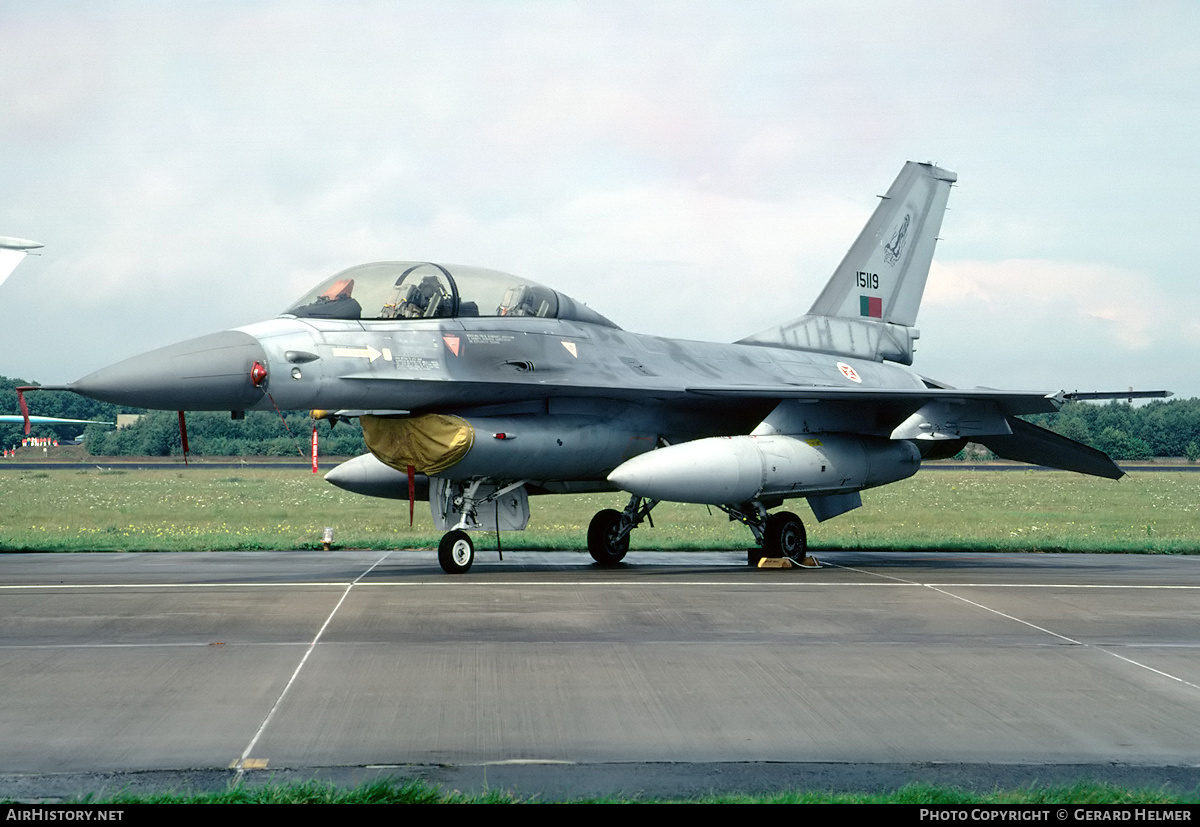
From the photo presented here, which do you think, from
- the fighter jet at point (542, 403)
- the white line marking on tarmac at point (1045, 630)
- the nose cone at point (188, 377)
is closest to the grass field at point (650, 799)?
the white line marking on tarmac at point (1045, 630)

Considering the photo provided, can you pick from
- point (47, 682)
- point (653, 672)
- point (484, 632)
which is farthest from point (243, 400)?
point (653, 672)

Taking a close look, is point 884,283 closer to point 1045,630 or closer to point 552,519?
point 552,519

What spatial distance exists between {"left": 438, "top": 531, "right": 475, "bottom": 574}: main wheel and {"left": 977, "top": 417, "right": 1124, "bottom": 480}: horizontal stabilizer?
8986mm

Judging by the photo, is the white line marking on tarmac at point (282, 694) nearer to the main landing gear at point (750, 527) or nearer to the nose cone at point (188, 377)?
the nose cone at point (188, 377)

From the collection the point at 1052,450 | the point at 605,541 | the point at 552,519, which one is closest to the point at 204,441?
the point at 552,519

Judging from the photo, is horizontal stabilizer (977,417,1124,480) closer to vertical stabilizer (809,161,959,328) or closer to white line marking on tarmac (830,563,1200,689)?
vertical stabilizer (809,161,959,328)

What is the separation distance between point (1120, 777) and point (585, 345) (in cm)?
1103

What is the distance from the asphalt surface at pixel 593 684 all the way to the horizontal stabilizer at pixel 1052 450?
20.3ft

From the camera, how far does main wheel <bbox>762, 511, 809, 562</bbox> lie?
16172 mm

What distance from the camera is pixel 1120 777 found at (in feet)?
17.3

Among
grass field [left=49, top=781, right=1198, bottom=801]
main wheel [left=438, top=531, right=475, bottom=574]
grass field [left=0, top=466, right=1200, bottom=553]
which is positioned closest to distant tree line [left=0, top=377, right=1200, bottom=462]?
grass field [left=0, top=466, right=1200, bottom=553]

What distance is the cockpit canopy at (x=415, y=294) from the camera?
1373 cm

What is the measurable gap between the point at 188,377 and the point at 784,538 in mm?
8211

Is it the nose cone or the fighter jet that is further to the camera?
the fighter jet
